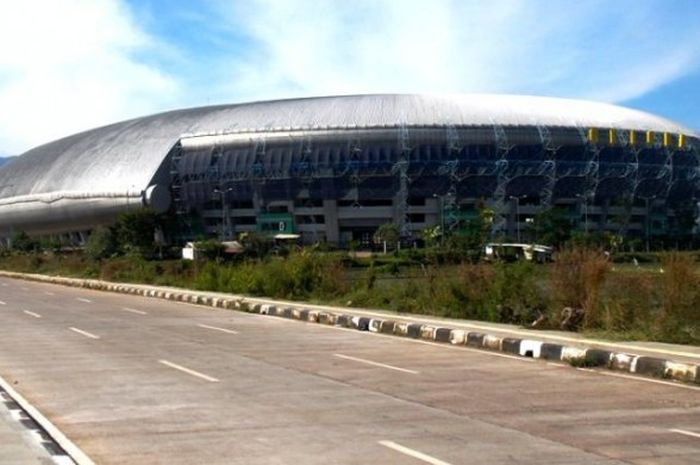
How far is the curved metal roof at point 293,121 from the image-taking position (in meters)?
98.8

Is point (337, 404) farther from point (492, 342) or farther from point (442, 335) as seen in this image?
point (442, 335)

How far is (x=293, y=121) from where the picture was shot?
328ft

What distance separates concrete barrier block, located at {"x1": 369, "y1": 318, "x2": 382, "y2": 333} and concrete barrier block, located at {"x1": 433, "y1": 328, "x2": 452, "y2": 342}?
8.23 ft

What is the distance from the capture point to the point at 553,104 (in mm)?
106375

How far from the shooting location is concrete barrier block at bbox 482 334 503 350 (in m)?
16.4

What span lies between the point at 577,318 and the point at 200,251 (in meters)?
56.9

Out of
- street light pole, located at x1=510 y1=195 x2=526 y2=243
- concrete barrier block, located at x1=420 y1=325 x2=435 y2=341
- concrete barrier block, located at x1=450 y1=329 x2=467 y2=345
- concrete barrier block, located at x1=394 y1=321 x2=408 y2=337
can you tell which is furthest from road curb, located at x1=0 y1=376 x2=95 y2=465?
street light pole, located at x1=510 y1=195 x2=526 y2=243

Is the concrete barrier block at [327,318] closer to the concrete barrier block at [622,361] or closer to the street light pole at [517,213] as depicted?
the concrete barrier block at [622,361]

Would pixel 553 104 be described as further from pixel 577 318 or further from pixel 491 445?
pixel 491 445

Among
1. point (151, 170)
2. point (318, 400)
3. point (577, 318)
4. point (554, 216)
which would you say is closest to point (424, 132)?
point (554, 216)

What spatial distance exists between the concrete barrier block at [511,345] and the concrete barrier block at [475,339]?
27.6 inches

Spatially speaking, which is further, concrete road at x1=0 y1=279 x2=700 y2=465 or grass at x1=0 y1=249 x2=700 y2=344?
grass at x1=0 y1=249 x2=700 y2=344

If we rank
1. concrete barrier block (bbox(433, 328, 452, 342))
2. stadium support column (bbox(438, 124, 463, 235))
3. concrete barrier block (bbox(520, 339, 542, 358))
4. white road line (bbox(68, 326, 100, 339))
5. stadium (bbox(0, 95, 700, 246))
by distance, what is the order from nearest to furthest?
concrete barrier block (bbox(520, 339, 542, 358)) < concrete barrier block (bbox(433, 328, 452, 342)) < white road line (bbox(68, 326, 100, 339)) < stadium support column (bbox(438, 124, 463, 235)) < stadium (bbox(0, 95, 700, 246))

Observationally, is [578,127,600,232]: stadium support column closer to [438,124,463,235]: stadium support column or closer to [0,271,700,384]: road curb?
[438,124,463,235]: stadium support column
